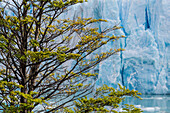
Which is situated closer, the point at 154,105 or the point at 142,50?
the point at 154,105

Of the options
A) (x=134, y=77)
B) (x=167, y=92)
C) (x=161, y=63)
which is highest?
(x=161, y=63)

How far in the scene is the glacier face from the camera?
12.6 metres

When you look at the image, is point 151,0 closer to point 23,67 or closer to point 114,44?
point 114,44

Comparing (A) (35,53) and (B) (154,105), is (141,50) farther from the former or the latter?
(A) (35,53)

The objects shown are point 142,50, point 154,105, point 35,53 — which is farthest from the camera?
point 142,50

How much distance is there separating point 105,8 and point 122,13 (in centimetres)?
143

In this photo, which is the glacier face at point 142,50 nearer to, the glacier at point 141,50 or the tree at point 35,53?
the glacier at point 141,50

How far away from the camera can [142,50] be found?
A: 41.6ft

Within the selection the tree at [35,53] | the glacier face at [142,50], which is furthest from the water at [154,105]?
the tree at [35,53]

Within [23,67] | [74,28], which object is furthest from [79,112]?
[74,28]

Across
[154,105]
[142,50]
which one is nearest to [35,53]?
[154,105]

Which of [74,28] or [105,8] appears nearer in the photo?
[74,28]

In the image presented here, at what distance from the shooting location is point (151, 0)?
1355 centimetres

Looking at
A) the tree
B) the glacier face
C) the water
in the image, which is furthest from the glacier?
the tree
